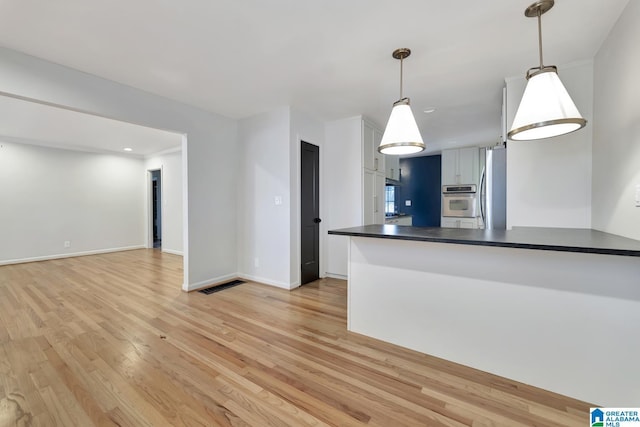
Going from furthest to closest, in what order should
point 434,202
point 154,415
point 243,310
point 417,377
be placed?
point 434,202 → point 243,310 → point 417,377 → point 154,415

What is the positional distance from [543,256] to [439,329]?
88cm

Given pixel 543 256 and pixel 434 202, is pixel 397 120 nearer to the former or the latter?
pixel 543 256

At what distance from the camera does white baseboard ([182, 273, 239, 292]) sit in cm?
354

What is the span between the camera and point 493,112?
373cm

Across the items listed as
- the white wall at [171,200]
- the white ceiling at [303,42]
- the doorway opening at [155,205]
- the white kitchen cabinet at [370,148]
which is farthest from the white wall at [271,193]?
the doorway opening at [155,205]

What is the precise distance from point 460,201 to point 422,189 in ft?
4.40

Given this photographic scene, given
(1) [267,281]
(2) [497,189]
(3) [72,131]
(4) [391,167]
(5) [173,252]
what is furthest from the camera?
(5) [173,252]

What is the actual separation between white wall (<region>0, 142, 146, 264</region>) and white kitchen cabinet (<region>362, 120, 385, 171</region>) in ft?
20.6

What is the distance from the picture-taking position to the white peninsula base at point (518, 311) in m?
1.50

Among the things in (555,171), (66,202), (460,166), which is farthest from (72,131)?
(460,166)

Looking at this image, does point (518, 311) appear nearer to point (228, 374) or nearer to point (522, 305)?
point (522, 305)

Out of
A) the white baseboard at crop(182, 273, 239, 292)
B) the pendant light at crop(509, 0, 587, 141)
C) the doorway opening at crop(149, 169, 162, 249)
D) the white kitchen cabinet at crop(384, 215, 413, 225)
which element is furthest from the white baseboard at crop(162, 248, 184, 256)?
the pendant light at crop(509, 0, 587, 141)

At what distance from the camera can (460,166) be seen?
5.84 meters

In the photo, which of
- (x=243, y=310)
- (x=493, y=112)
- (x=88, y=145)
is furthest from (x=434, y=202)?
(x=88, y=145)
